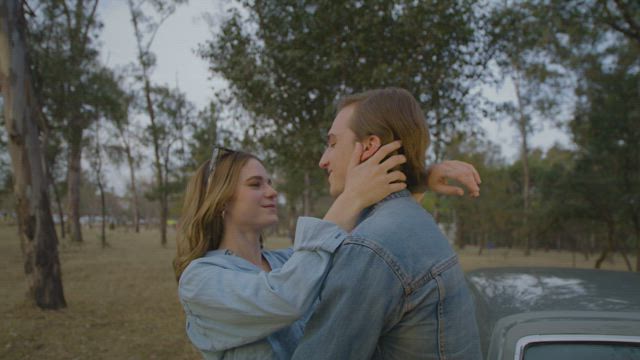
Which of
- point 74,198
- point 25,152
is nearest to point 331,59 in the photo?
point 25,152

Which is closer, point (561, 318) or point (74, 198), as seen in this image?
point (561, 318)

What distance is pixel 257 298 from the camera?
1483 mm

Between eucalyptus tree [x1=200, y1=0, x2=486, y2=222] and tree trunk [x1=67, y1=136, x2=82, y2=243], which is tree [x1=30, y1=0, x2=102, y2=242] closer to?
tree trunk [x1=67, y1=136, x2=82, y2=243]

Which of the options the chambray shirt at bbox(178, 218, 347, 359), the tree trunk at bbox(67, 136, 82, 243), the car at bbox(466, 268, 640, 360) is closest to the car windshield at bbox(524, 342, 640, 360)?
the car at bbox(466, 268, 640, 360)

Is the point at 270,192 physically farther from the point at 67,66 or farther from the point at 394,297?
the point at 67,66

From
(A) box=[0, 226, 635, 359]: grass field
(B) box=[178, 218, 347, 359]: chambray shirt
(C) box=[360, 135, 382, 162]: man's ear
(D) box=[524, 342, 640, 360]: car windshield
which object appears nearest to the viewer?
(B) box=[178, 218, 347, 359]: chambray shirt

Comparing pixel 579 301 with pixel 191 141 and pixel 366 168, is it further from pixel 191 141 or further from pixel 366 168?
pixel 191 141

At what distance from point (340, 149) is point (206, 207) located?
2.78 feet

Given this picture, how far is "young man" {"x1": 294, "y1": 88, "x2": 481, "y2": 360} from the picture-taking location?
4.22 feet

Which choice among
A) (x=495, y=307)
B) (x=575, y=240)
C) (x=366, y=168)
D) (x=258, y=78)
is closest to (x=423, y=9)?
(x=258, y=78)

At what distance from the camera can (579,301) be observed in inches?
96.9

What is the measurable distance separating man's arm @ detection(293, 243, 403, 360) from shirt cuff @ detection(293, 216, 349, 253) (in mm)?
90

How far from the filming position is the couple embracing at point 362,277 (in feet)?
4.28

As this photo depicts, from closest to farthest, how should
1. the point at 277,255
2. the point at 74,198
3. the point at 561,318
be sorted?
the point at 561,318, the point at 277,255, the point at 74,198
